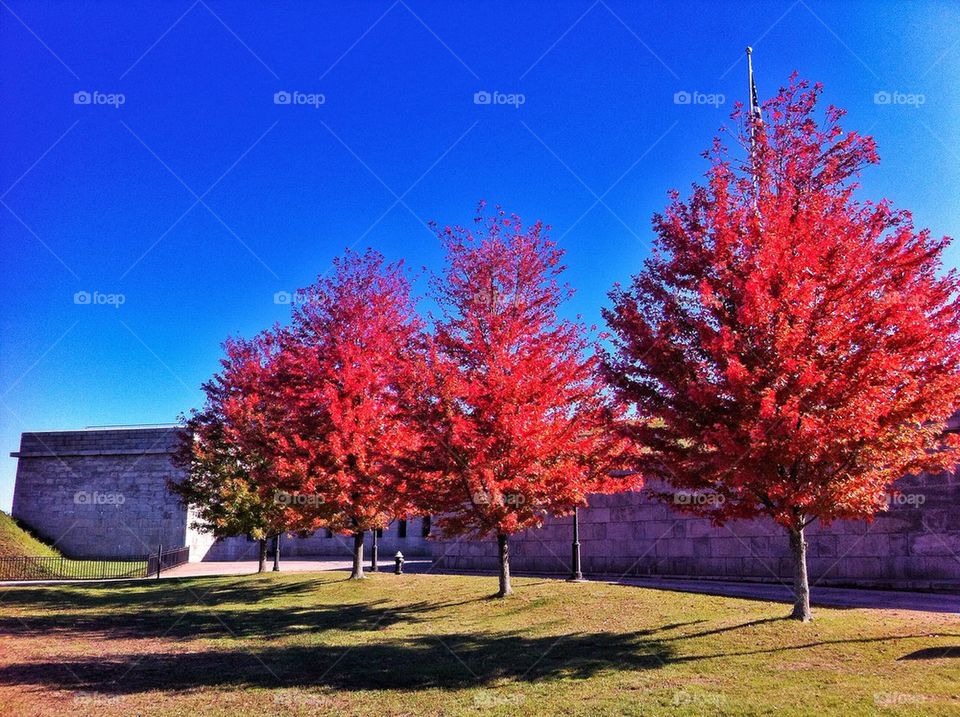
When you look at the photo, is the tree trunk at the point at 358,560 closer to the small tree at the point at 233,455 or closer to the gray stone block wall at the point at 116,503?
the small tree at the point at 233,455

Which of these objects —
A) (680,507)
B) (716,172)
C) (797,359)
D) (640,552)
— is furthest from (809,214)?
(640,552)

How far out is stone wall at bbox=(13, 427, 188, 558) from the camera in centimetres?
4403

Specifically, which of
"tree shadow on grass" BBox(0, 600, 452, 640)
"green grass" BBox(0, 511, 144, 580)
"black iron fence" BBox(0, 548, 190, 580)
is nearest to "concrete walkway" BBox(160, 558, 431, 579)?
"black iron fence" BBox(0, 548, 190, 580)

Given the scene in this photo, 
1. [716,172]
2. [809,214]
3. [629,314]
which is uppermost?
[716,172]

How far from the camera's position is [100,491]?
45562 millimetres

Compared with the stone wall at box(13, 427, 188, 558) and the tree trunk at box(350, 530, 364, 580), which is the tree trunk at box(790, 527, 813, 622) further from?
the stone wall at box(13, 427, 188, 558)

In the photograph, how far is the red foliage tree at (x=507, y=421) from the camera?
50.6ft

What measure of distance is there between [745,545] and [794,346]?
407 inches

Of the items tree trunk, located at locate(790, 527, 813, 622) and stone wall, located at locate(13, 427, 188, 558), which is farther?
stone wall, located at locate(13, 427, 188, 558)

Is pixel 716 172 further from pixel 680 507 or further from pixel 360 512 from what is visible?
pixel 360 512

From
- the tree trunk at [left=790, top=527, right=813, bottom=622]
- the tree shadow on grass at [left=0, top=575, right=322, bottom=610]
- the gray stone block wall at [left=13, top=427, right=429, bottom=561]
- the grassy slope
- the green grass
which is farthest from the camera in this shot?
the gray stone block wall at [left=13, top=427, right=429, bottom=561]

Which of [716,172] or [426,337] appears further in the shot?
[426,337]

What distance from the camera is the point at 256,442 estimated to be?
2325 centimetres

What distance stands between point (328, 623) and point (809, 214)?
13.6m
